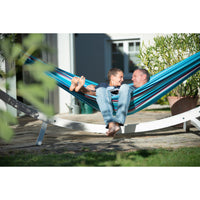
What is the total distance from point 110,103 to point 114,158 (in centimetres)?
58

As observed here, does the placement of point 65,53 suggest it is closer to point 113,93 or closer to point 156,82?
point 113,93

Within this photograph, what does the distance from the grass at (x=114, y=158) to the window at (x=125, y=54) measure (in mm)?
5426

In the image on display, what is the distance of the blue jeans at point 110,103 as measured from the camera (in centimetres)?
269

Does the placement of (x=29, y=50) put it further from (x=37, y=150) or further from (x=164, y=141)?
(x=164, y=141)

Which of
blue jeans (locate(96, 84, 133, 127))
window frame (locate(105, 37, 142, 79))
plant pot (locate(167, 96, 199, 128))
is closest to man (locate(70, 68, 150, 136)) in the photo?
blue jeans (locate(96, 84, 133, 127))

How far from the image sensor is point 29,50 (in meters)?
1.11

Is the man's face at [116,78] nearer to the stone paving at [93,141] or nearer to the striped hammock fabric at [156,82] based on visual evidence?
the striped hammock fabric at [156,82]

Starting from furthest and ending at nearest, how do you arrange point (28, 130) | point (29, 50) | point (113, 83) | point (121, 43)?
point (121, 43), point (28, 130), point (113, 83), point (29, 50)

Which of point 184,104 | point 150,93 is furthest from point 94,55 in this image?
point 150,93

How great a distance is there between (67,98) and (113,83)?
318 cm

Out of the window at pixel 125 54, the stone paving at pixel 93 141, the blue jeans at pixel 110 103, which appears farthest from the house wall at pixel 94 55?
the blue jeans at pixel 110 103

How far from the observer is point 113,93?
3.08 metres
